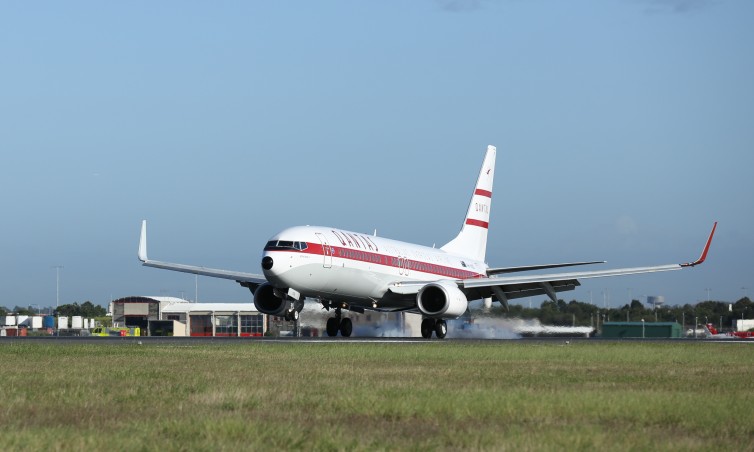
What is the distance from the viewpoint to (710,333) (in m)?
69.9

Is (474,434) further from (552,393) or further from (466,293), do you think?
(466,293)

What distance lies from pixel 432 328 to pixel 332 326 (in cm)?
440

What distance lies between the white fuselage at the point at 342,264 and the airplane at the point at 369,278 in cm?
4

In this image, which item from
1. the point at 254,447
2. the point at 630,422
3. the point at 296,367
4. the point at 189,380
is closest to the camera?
the point at 254,447

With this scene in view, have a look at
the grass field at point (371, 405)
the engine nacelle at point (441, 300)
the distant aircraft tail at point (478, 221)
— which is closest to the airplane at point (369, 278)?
the engine nacelle at point (441, 300)

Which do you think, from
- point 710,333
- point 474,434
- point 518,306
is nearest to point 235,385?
point 474,434

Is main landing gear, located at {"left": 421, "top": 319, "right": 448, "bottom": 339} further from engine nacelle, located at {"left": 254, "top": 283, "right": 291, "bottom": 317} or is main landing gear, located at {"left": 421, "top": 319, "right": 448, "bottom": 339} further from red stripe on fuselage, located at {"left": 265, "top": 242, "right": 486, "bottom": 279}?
engine nacelle, located at {"left": 254, "top": 283, "right": 291, "bottom": 317}

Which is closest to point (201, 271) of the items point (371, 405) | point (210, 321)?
point (371, 405)

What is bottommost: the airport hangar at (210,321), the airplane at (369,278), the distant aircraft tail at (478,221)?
the airport hangar at (210,321)

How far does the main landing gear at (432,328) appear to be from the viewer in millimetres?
50188

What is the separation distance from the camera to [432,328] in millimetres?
50219

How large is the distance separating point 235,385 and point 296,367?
5446mm

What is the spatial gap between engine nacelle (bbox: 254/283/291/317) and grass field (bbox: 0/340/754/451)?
2452 centimetres

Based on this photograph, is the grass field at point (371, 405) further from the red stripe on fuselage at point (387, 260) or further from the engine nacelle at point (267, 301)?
the engine nacelle at point (267, 301)
